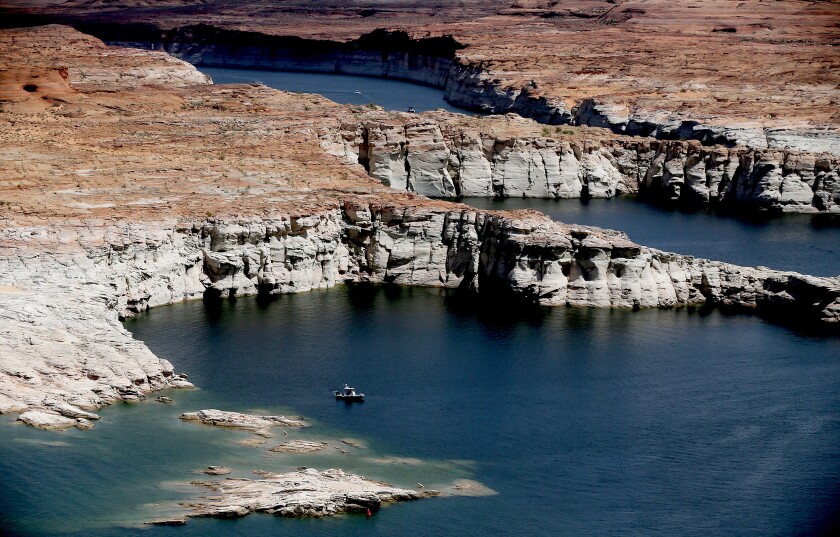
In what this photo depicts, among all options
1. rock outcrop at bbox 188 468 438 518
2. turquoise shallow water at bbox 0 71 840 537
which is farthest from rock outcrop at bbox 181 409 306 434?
rock outcrop at bbox 188 468 438 518

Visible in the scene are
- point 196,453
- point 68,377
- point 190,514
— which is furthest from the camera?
point 68,377

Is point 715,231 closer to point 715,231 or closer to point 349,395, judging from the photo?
point 715,231

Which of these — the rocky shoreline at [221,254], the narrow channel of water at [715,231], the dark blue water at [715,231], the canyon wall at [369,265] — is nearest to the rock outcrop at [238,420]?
the rocky shoreline at [221,254]

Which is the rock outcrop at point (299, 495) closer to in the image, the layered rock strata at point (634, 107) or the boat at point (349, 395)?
the boat at point (349, 395)

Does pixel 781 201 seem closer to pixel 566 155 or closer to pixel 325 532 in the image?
pixel 566 155

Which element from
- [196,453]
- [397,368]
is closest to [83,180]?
[397,368]

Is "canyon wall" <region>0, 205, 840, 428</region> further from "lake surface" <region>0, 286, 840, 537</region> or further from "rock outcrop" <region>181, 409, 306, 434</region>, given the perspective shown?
"rock outcrop" <region>181, 409, 306, 434</region>

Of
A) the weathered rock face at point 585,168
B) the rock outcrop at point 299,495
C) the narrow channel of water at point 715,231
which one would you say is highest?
the weathered rock face at point 585,168
